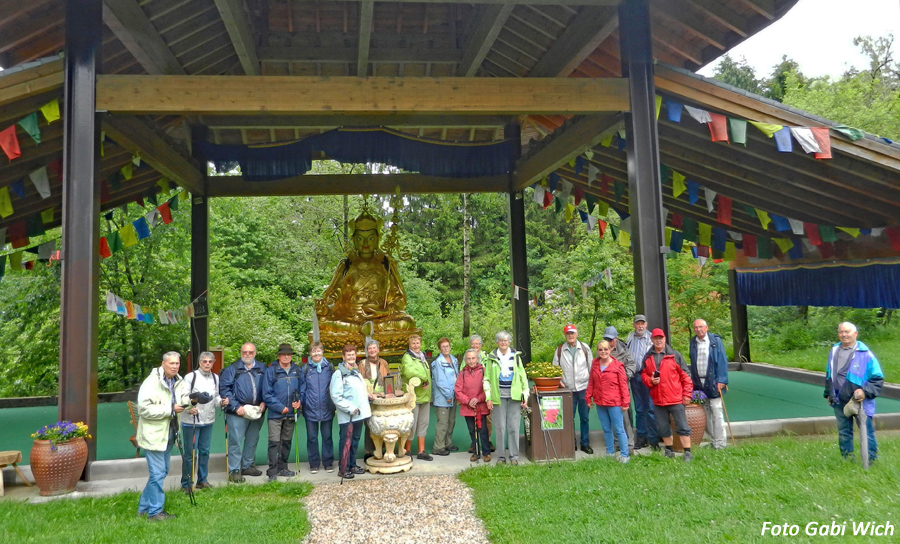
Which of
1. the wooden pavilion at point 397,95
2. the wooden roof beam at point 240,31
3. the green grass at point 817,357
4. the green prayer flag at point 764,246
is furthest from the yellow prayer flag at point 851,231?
the wooden roof beam at point 240,31

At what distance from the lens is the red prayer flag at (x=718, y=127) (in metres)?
6.28

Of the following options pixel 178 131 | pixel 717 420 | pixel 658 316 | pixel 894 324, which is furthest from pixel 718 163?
pixel 894 324

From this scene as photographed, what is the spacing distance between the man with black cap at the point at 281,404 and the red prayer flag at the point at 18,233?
18.0ft

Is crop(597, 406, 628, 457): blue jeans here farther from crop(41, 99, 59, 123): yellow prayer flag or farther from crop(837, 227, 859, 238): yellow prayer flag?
crop(41, 99, 59, 123): yellow prayer flag

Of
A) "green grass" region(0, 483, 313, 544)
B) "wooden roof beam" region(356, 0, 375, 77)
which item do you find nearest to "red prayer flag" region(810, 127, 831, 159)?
"wooden roof beam" region(356, 0, 375, 77)

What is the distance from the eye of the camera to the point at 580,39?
22.7 feet

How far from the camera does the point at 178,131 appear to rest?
33.3 feet

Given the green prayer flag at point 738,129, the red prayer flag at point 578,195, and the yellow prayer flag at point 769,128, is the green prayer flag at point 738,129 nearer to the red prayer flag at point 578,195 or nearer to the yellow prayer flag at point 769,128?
the yellow prayer flag at point 769,128

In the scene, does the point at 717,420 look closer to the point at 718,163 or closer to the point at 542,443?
the point at 542,443

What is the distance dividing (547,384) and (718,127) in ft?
10.9

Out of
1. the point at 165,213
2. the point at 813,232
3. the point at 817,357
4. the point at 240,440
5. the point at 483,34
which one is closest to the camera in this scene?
the point at 240,440

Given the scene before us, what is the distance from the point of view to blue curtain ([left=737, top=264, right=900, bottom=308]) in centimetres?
911

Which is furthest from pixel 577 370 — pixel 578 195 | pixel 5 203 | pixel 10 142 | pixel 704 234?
pixel 5 203

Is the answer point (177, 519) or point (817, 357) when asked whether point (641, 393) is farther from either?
point (817, 357)
